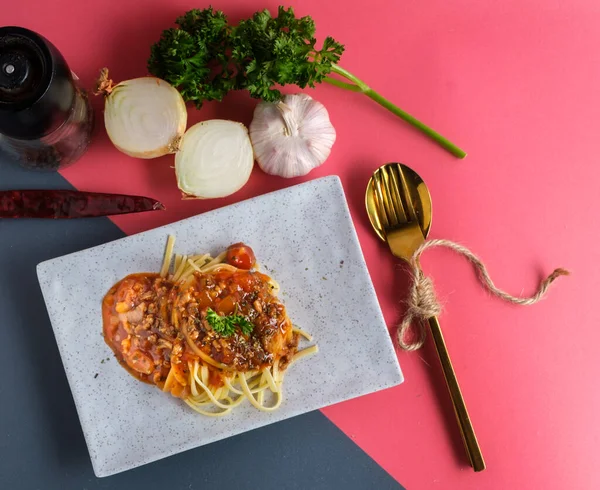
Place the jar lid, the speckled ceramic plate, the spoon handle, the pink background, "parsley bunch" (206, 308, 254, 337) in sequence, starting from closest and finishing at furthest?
the jar lid
"parsley bunch" (206, 308, 254, 337)
the speckled ceramic plate
the spoon handle
the pink background

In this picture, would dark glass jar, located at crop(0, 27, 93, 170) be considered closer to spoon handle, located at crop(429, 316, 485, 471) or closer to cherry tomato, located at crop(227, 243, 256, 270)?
cherry tomato, located at crop(227, 243, 256, 270)

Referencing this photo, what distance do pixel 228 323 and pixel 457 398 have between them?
133 centimetres

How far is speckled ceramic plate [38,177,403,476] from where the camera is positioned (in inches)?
110

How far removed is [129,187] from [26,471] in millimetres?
1675

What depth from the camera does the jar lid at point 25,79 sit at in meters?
2.45

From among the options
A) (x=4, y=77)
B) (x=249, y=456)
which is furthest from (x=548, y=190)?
(x=4, y=77)

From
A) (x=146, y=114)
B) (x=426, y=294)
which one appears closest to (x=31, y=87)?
(x=146, y=114)

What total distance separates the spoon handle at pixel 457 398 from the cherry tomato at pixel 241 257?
41.0 inches

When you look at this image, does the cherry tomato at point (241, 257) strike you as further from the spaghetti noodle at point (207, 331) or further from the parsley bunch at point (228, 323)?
the parsley bunch at point (228, 323)

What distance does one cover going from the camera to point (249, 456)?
3.05 m

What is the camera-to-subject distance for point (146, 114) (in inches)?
111

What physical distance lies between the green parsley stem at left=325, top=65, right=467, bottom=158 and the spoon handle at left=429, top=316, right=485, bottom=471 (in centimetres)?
99

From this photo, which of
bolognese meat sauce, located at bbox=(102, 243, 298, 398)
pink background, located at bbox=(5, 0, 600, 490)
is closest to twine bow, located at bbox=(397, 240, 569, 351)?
pink background, located at bbox=(5, 0, 600, 490)

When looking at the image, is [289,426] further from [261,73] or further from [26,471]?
[261,73]
